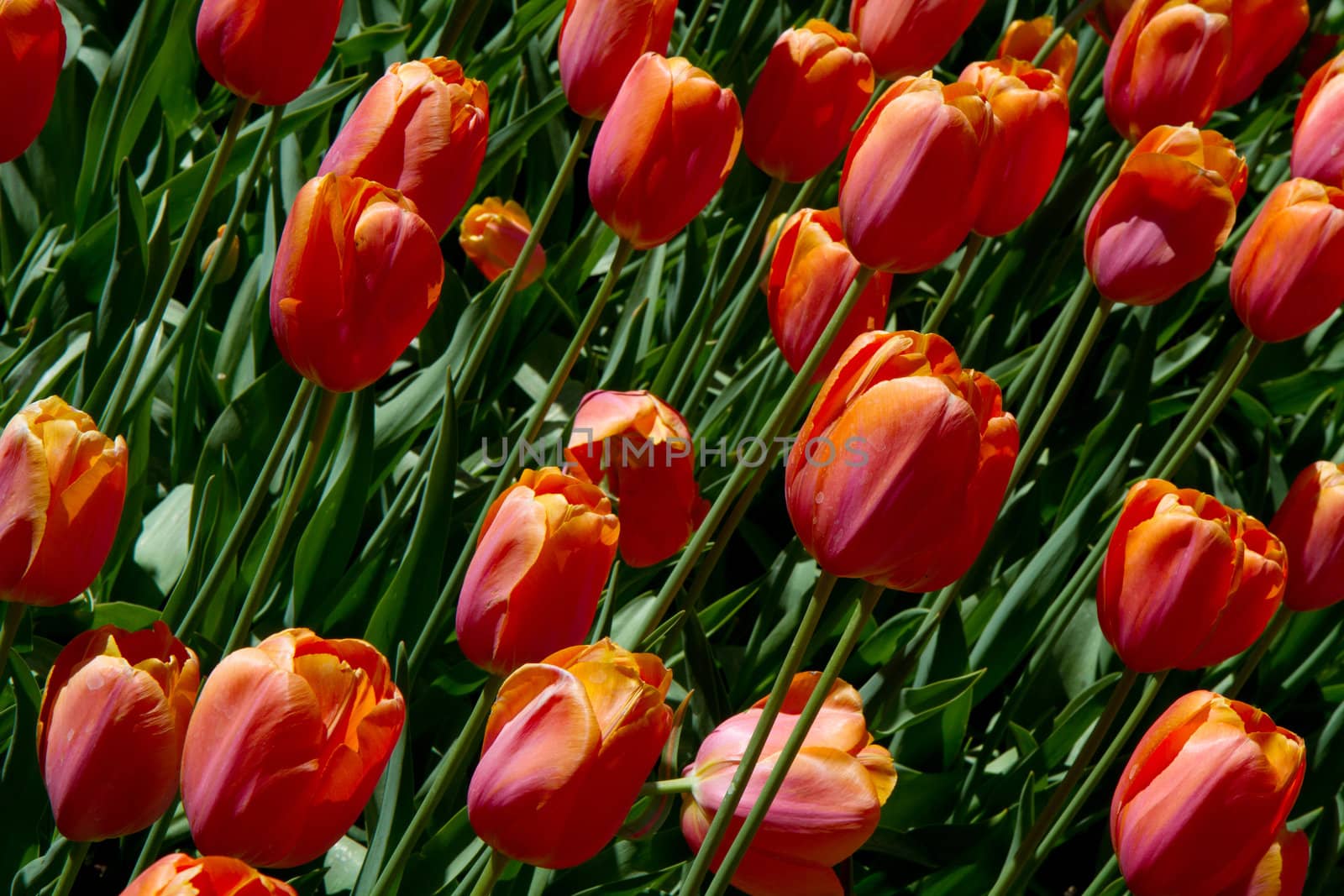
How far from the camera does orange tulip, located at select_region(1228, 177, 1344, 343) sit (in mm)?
1017

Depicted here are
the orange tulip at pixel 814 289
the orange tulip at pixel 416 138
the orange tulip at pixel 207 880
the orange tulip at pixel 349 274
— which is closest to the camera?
the orange tulip at pixel 207 880

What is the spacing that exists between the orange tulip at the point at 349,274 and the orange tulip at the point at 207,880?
0.99 ft

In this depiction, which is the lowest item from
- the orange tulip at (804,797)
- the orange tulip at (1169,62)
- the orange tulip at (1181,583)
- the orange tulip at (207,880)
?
the orange tulip at (804,797)

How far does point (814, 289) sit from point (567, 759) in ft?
1.61

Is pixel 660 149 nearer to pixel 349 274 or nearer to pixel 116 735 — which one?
pixel 349 274

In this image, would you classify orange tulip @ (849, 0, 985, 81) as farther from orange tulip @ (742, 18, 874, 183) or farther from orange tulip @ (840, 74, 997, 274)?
orange tulip @ (840, 74, 997, 274)

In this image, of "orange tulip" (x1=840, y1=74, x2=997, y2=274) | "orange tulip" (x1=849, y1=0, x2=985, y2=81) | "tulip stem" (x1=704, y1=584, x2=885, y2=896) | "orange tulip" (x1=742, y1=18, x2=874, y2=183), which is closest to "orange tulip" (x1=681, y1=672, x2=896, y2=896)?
"tulip stem" (x1=704, y1=584, x2=885, y2=896)

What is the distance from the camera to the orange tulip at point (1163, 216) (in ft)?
3.30

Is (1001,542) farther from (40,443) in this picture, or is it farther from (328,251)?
(40,443)

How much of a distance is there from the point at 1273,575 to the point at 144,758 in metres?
0.70

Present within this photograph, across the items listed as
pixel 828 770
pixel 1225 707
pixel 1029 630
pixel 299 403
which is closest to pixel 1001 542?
pixel 1029 630

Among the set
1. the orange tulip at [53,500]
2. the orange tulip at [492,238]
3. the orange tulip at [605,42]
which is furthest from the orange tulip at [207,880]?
the orange tulip at [492,238]

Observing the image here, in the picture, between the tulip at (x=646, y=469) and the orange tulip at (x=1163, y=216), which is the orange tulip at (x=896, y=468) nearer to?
the tulip at (x=646, y=469)

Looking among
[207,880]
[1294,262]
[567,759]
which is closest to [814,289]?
[1294,262]
